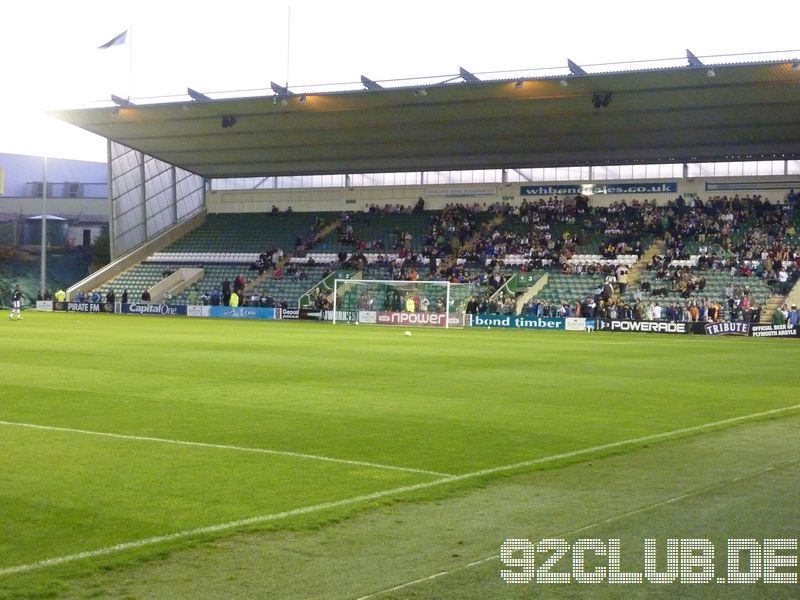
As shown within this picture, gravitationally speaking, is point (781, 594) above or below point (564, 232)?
below

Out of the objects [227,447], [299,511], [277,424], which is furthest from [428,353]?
[299,511]

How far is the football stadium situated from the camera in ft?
22.5

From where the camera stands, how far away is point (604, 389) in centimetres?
1852

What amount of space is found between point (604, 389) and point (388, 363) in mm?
6375

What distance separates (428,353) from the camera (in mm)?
27547

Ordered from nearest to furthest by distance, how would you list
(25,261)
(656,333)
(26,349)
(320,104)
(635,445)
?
(635,445), (26,349), (656,333), (320,104), (25,261)

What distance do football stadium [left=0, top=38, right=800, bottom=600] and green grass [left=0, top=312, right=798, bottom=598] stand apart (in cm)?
6

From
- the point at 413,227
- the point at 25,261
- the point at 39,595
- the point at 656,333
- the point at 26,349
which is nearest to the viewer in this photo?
the point at 39,595

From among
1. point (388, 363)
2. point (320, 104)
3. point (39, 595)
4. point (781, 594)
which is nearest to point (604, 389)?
point (388, 363)

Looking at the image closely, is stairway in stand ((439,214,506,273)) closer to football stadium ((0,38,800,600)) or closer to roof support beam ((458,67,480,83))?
football stadium ((0,38,800,600))

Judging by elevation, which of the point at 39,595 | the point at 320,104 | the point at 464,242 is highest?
the point at 320,104

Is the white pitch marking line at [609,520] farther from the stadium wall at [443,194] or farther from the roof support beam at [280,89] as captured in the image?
the stadium wall at [443,194]

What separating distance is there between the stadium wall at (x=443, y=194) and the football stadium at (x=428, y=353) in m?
0.19

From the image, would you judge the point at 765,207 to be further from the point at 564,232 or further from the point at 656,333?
the point at 656,333
